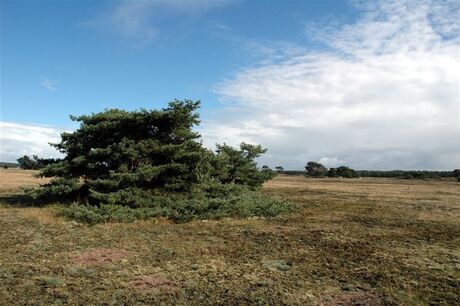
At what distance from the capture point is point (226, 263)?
10984 mm

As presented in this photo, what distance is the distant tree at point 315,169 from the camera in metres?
127

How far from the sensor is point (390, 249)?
1330 cm

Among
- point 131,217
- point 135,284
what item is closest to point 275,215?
point 131,217

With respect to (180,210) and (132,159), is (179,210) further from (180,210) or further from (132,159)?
(132,159)

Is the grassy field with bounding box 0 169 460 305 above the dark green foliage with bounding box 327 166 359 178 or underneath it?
underneath

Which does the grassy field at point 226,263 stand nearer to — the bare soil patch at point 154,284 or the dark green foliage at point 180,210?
the bare soil patch at point 154,284

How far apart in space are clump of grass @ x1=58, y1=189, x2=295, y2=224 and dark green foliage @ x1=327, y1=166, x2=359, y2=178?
318 feet

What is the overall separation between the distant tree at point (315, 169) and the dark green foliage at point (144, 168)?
105453mm

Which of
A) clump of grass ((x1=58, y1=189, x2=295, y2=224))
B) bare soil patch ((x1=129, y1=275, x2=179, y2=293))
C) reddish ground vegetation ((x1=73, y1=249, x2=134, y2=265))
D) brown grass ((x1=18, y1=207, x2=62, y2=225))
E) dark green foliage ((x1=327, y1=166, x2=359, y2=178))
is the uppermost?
dark green foliage ((x1=327, y1=166, x2=359, y2=178))

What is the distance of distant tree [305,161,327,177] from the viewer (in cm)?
12669

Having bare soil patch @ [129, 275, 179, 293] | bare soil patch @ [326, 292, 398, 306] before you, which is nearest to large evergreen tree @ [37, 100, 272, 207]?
bare soil patch @ [129, 275, 179, 293]

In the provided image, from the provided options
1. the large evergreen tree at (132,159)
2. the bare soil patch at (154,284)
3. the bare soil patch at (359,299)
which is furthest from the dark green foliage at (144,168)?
the bare soil patch at (359,299)

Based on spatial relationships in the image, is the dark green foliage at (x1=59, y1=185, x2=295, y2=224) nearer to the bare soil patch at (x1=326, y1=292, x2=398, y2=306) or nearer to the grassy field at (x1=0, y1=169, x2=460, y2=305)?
the grassy field at (x1=0, y1=169, x2=460, y2=305)

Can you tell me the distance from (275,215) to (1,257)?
13.3 metres
